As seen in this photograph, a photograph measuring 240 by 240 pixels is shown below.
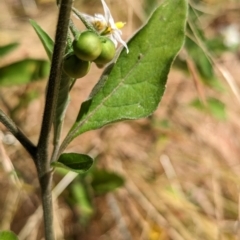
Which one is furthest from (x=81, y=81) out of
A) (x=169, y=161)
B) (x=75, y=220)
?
(x=75, y=220)

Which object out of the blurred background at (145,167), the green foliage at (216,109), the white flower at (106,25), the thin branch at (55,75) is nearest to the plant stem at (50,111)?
the thin branch at (55,75)

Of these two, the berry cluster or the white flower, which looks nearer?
the berry cluster

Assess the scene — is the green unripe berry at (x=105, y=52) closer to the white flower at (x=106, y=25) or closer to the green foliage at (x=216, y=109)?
the white flower at (x=106, y=25)

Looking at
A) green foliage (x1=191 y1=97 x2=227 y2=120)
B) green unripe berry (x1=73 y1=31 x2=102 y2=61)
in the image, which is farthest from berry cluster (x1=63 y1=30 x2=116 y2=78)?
green foliage (x1=191 y1=97 x2=227 y2=120)

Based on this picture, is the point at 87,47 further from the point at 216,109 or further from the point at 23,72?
the point at 216,109

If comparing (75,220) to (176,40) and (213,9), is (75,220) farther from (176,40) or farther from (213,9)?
(213,9)

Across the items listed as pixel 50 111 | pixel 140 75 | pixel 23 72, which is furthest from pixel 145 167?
pixel 50 111

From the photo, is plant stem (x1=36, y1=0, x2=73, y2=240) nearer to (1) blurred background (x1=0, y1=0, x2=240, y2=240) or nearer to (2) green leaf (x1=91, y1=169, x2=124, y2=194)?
(1) blurred background (x1=0, y1=0, x2=240, y2=240)
